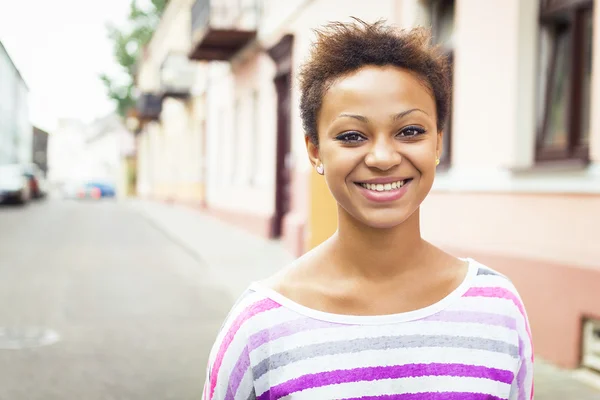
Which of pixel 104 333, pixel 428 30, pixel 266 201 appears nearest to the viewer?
pixel 428 30

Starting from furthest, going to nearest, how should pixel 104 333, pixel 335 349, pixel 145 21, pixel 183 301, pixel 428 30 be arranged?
pixel 145 21 < pixel 183 301 < pixel 104 333 < pixel 428 30 < pixel 335 349

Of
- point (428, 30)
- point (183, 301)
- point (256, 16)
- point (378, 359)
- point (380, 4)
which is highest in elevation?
point (256, 16)

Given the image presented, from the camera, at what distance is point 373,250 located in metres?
1.29

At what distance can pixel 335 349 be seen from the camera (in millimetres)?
1213

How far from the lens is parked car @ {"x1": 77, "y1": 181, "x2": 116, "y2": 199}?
5238 cm

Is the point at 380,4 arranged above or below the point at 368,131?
above

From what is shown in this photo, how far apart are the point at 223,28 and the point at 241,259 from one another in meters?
6.75

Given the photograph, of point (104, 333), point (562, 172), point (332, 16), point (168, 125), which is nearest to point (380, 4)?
point (332, 16)

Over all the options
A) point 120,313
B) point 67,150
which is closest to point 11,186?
point 120,313

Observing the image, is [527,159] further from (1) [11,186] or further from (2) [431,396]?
(1) [11,186]

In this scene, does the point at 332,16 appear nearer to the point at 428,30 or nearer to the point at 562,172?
the point at 562,172

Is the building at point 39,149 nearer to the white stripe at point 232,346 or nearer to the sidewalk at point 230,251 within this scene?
the sidewalk at point 230,251

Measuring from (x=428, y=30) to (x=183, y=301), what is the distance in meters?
7.54

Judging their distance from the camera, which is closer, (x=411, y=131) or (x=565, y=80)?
(x=411, y=131)
